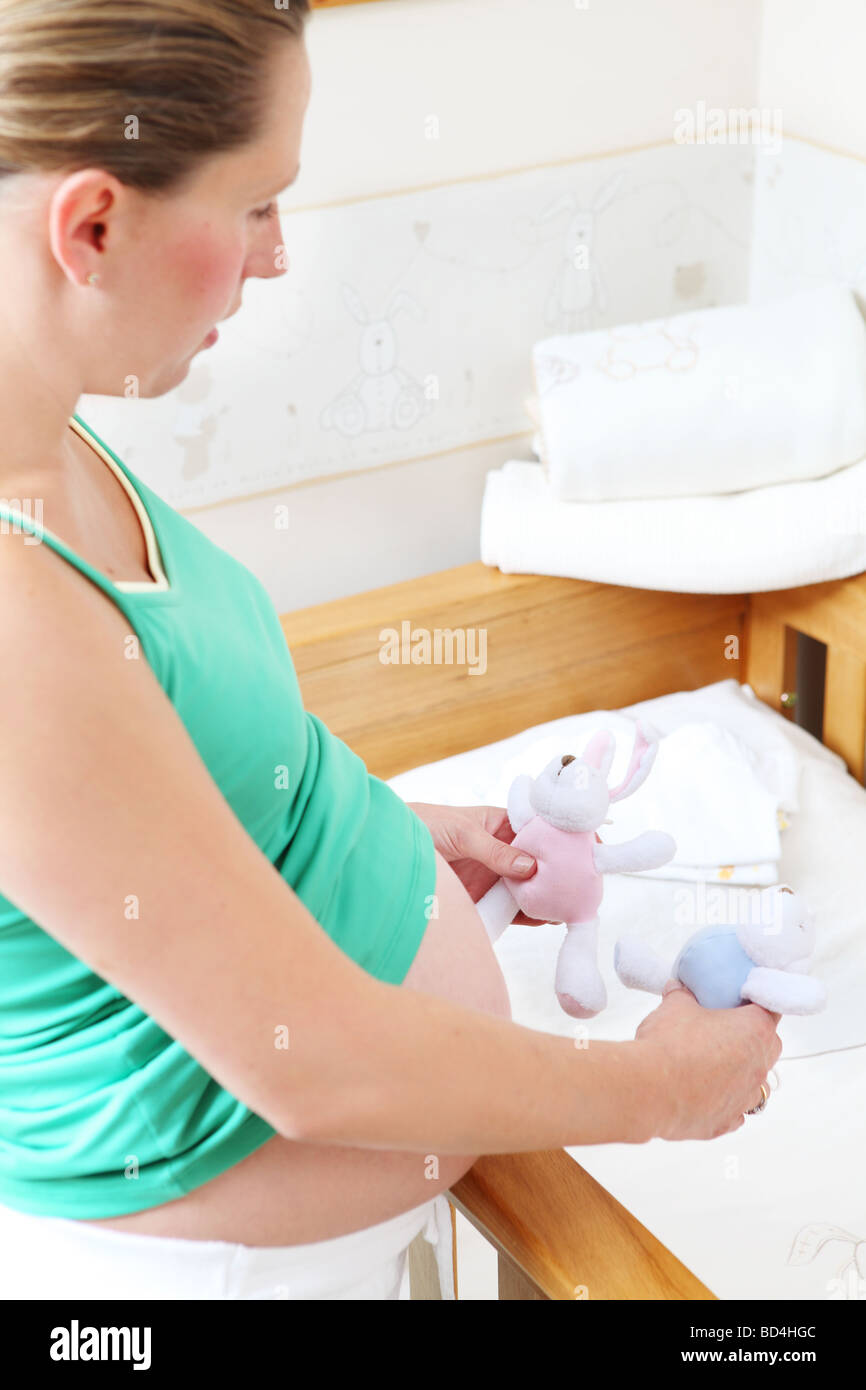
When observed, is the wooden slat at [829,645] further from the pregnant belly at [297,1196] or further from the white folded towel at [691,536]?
the pregnant belly at [297,1196]

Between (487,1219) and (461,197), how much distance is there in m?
1.40

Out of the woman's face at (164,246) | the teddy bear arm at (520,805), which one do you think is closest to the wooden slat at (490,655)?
the teddy bear arm at (520,805)

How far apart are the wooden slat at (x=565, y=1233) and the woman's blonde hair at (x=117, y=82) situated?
2.03 ft

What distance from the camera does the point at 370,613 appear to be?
185 centimetres

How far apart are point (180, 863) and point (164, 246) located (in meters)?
0.28

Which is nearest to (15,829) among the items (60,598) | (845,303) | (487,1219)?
(60,598)

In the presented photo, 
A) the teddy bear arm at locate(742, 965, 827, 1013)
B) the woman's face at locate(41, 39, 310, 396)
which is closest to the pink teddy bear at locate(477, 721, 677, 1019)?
the teddy bear arm at locate(742, 965, 827, 1013)

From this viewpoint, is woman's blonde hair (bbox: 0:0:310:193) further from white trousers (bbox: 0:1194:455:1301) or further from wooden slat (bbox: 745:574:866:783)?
wooden slat (bbox: 745:574:866:783)

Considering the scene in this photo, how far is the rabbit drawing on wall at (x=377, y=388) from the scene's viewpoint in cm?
185

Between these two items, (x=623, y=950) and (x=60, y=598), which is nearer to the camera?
(x=60, y=598)

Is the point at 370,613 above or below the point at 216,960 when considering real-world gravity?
below

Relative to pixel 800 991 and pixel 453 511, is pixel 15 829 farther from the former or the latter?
pixel 453 511

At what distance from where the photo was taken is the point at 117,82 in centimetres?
57

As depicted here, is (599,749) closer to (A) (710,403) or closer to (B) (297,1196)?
(B) (297,1196)
